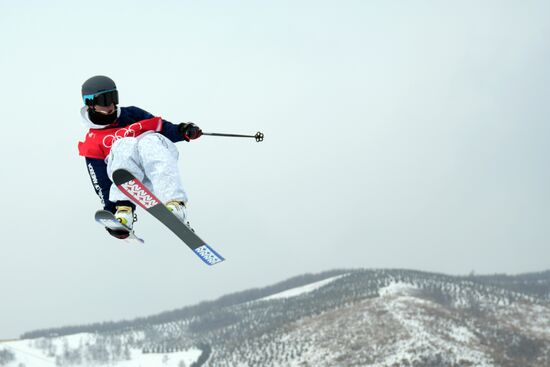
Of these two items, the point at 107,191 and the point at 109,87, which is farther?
the point at 107,191

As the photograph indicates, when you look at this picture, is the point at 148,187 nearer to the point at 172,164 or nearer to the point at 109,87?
the point at 172,164

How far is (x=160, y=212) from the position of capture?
9.34m

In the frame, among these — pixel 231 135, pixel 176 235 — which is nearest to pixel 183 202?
pixel 176 235

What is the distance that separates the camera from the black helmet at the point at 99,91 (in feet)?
29.6

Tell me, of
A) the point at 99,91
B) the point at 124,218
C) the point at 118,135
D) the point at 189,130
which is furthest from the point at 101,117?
the point at 124,218

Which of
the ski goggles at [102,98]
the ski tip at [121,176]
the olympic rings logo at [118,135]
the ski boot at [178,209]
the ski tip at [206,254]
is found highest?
the ski goggles at [102,98]

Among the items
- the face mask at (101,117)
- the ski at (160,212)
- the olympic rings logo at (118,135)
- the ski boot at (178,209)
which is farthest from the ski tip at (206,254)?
the face mask at (101,117)

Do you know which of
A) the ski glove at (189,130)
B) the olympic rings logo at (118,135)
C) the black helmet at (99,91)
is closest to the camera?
the black helmet at (99,91)

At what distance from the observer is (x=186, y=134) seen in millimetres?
9781

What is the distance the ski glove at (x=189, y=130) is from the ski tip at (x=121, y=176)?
3.29 feet

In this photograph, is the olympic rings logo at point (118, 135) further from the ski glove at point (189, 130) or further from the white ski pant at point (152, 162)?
the ski glove at point (189, 130)

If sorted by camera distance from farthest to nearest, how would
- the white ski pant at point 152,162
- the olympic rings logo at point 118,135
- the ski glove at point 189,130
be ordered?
the ski glove at point 189,130 → the olympic rings logo at point 118,135 → the white ski pant at point 152,162

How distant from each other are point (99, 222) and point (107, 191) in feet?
1.71

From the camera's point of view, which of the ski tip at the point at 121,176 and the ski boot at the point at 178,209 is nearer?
the ski boot at the point at 178,209
